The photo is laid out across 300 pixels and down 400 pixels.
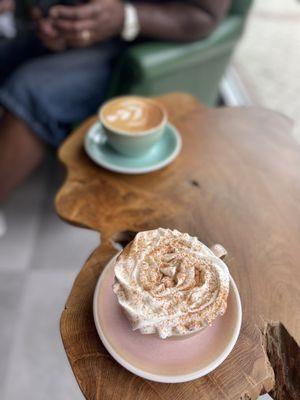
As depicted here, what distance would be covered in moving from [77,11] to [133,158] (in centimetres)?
55

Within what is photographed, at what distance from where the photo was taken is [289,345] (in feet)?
2.14

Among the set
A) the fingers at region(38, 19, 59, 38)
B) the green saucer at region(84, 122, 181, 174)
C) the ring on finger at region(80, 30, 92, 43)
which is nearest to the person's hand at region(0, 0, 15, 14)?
the fingers at region(38, 19, 59, 38)

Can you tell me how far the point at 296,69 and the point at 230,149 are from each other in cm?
104

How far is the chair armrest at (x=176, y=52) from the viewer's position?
125 cm

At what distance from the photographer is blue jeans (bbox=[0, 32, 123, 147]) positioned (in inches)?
51.2

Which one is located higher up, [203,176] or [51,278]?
[203,176]

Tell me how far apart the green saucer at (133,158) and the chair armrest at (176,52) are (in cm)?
34

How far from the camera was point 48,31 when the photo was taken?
4.19ft

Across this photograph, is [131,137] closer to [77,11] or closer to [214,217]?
[214,217]

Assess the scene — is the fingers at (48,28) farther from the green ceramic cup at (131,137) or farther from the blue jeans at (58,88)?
the green ceramic cup at (131,137)

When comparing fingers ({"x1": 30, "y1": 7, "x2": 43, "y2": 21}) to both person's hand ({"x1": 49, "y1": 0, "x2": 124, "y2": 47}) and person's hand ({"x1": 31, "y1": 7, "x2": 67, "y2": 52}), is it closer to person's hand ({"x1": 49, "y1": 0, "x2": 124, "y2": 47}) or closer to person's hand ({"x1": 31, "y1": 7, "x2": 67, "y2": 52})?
person's hand ({"x1": 31, "y1": 7, "x2": 67, "y2": 52})

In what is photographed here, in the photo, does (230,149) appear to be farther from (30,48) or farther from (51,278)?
(30,48)

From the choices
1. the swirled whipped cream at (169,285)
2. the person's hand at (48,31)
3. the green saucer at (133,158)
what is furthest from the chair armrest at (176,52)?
the swirled whipped cream at (169,285)

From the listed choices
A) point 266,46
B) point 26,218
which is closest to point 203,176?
point 26,218
